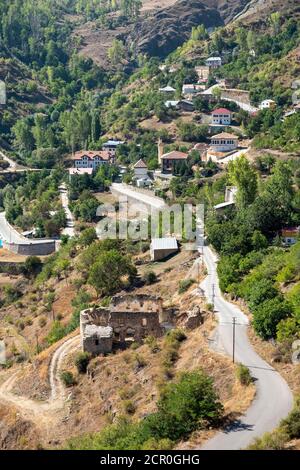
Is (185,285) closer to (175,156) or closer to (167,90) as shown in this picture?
(175,156)

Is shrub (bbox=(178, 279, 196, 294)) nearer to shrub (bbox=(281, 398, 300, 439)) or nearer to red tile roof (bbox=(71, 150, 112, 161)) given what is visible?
shrub (bbox=(281, 398, 300, 439))

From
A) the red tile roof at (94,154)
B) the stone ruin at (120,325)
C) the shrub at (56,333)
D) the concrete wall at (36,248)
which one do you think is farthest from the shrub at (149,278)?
the red tile roof at (94,154)

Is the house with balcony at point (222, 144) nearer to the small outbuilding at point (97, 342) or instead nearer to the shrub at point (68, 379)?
the small outbuilding at point (97, 342)

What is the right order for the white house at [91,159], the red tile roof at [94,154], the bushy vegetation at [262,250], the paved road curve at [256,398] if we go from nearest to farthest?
the paved road curve at [256,398]
the bushy vegetation at [262,250]
the white house at [91,159]
the red tile roof at [94,154]

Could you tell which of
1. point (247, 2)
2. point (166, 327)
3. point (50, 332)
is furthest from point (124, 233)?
point (247, 2)

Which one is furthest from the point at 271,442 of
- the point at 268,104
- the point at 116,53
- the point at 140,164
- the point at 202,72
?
the point at 116,53

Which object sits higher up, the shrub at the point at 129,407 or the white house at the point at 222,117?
the white house at the point at 222,117

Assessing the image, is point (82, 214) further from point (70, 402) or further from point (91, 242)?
point (70, 402)
